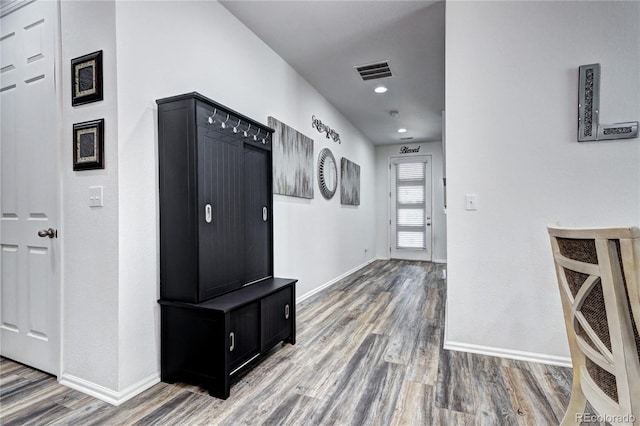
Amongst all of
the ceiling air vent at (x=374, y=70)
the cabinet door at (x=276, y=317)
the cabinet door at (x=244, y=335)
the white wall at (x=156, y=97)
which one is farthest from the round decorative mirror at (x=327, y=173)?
the cabinet door at (x=244, y=335)

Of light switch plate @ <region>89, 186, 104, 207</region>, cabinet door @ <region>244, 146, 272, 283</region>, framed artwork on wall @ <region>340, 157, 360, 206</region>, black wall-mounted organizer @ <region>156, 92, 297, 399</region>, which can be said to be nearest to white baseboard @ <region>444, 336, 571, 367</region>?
black wall-mounted organizer @ <region>156, 92, 297, 399</region>

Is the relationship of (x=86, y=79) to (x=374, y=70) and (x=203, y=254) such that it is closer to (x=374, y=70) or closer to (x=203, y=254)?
(x=203, y=254)

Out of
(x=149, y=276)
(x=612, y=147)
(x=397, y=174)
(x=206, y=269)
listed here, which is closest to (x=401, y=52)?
(x=612, y=147)

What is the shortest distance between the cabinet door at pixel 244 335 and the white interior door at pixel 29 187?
44.2 inches

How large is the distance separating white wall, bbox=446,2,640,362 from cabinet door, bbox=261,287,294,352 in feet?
4.14

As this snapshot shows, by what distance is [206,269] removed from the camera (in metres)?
1.95

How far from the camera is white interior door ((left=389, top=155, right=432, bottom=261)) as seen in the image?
723 centimetres

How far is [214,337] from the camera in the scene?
6.01 ft

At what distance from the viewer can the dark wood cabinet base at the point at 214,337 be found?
182 cm

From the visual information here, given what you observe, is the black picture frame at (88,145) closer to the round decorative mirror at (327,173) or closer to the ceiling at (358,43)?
the ceiling at (358,43)

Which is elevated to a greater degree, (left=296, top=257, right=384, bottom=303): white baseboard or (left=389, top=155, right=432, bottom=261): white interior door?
(left=389, top=155, right=432, bottom=261): white interior door

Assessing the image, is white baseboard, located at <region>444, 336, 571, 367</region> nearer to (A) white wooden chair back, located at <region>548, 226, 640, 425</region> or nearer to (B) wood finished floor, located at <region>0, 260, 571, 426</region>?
(B) wood finished floor, located at <region>0, 260, 571, 426</region>

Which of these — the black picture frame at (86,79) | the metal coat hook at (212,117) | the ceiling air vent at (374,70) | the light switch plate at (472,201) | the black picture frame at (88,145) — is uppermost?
the ceiling air vent at (374,70)

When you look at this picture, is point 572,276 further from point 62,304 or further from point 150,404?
point 62,304
